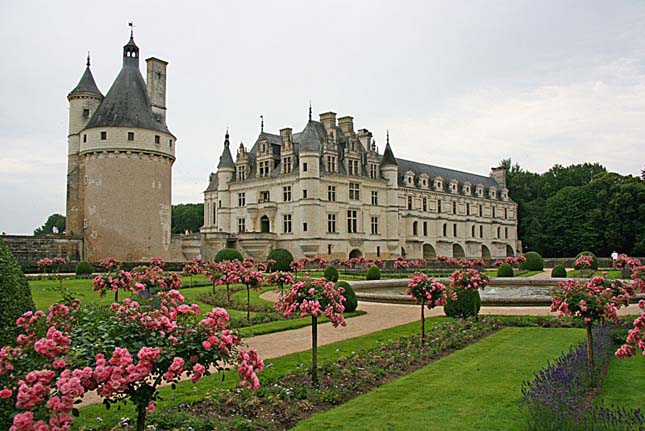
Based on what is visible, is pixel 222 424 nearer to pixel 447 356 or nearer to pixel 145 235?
pixel 447 356

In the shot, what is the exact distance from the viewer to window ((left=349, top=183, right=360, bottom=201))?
43.4 m

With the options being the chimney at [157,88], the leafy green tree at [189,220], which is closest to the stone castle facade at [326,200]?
the chimney at [157,88]

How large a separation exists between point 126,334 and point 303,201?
36110 millimetres

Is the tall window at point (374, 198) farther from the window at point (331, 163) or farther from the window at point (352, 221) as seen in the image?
the window at point (331, 163)

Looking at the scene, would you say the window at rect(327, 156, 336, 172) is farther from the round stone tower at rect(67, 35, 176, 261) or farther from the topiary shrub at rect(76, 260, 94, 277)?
the topiary shrub at rect(76, 260, 94, 277)

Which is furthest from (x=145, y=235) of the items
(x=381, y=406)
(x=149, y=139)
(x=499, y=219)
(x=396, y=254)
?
(x=499, y=219)

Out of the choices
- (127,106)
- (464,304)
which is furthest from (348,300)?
(127,106)

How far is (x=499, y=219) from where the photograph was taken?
63531 mm

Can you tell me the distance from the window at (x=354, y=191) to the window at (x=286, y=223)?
5.34 m

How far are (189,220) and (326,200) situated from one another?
37.7 meters

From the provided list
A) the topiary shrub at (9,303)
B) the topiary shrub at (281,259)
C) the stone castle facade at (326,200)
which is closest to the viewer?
the topiary shrub at (9,303)

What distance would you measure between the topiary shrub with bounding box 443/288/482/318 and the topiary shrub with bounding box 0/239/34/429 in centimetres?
1067

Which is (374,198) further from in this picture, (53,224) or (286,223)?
(53,224)

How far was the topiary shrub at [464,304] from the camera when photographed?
45.1 ft
